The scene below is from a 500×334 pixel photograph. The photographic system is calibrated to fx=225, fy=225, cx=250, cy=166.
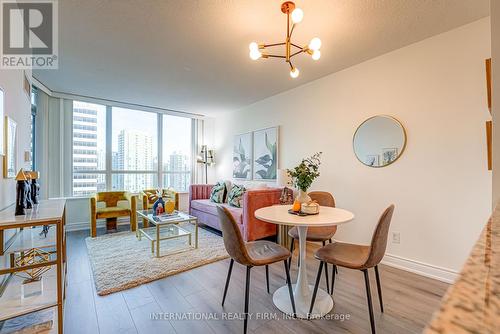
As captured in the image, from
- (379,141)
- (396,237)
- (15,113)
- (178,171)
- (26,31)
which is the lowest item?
(396,237)

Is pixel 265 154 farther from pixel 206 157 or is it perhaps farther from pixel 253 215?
pixel 206 157

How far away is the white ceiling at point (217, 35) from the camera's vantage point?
6.18ft

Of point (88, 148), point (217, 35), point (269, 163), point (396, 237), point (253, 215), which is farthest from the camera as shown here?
point (88, 148)

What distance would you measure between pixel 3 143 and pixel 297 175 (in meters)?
2.36

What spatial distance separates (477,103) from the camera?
2.06m

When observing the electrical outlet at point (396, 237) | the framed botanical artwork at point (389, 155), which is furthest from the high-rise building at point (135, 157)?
the electrical outlet at point (396, 237)

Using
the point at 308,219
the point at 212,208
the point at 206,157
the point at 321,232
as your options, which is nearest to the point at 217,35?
the point at 308,219

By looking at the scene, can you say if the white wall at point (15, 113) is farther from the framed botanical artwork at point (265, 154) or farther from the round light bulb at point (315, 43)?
the framed botanical artwork at point (265, 154)

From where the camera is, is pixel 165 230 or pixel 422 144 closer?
pixel 422 144

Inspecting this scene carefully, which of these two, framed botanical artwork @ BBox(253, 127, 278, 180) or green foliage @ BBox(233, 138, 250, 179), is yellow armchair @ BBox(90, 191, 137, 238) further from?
framed botanical artwork @ BBox(253, 127, 278, 180)

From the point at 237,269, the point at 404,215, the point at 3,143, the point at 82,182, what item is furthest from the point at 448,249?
the point at 82,182

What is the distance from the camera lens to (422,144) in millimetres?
2381

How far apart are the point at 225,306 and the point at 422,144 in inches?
98.9

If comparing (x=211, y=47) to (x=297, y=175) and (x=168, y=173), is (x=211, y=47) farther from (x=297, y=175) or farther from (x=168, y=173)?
(x=168, y=173)
